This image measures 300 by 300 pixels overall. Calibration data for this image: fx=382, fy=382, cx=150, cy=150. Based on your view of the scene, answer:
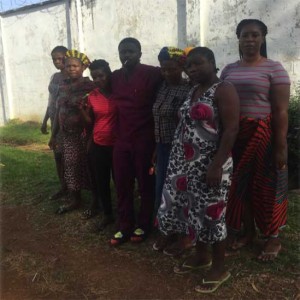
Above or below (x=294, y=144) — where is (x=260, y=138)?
above

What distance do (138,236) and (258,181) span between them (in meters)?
1.21

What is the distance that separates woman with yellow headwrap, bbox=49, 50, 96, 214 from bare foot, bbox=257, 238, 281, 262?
203 centimetres

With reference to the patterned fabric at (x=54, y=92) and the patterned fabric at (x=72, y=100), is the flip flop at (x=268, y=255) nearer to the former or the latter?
the patterned fabric at (x=72, y=100)

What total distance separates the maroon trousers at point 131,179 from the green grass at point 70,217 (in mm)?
219

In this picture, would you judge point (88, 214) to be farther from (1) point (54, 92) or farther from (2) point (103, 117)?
(1) point (54, 92)

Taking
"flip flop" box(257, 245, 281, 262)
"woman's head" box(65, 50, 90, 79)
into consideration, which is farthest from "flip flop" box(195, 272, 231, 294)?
"woman's head" box(65, 50, 90, 79)

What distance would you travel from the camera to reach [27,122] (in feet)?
38.6

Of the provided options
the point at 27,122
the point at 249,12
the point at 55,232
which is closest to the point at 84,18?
the point at 27,122

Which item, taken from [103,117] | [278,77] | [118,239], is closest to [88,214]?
[118,239]

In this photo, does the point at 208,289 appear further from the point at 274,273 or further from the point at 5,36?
the point at 5,36

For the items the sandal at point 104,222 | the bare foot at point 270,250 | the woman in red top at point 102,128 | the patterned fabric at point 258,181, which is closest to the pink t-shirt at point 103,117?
the woman in red top at point 102,128

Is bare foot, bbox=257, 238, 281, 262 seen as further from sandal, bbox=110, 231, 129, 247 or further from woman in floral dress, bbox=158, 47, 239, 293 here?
sandal, bbox=110, 231, 129, 247

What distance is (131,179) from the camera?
346 centimetres

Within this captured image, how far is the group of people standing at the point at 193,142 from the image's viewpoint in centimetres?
251
